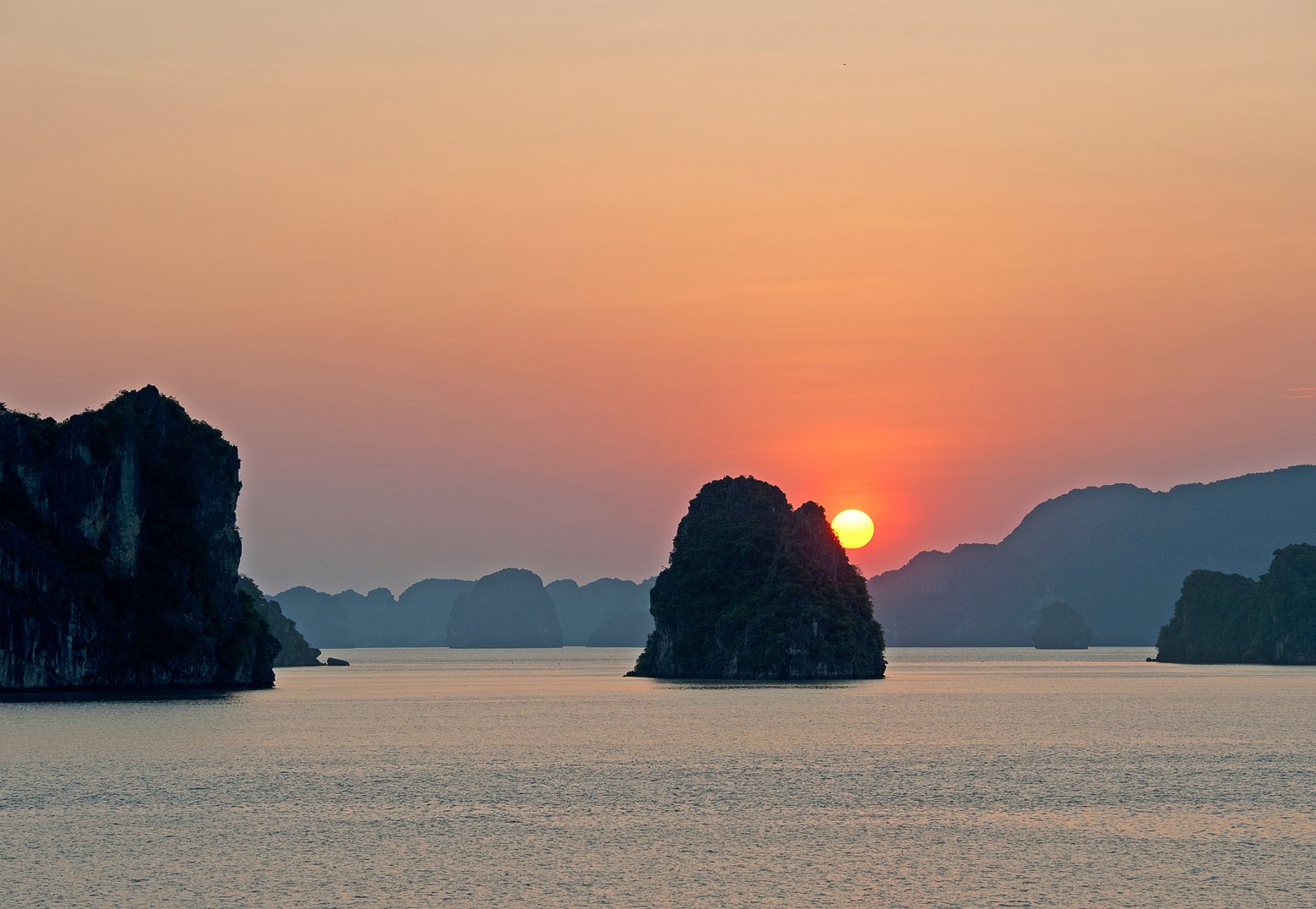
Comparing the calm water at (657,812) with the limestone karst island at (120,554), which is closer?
the calm water at (657,812)

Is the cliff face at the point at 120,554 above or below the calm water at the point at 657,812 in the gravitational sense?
above

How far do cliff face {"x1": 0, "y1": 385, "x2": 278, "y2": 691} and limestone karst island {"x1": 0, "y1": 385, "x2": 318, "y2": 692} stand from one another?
16 cm

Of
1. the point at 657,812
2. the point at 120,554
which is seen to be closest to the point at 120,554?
the point at 120,554

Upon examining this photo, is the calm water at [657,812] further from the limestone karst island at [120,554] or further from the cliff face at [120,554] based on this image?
the cliff face at [120,554]

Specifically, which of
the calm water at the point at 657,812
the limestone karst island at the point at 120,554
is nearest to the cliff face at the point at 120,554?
the limestone karst island at the point at 120,554

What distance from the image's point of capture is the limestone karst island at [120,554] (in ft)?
517

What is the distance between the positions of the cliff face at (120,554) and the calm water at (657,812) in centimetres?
3497

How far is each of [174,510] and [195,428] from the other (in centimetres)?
1358

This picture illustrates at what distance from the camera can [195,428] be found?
192 metres

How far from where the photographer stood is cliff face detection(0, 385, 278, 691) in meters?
158

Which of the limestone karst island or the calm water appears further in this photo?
the limestone karst island

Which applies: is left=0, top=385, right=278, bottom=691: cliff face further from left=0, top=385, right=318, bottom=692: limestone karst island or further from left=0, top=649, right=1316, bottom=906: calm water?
left=0, top=649, right=1316, bottom=906: calm water

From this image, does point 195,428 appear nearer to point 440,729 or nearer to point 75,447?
point 75,447

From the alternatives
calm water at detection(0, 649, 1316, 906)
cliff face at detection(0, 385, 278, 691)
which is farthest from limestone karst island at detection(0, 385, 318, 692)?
calm water at detection(0, 649, 1316, 906)
